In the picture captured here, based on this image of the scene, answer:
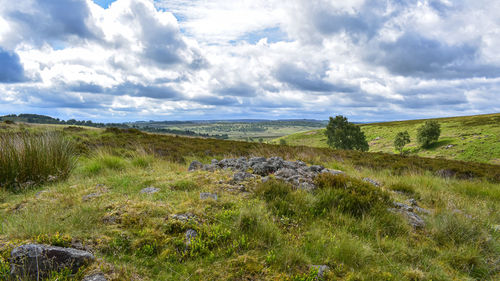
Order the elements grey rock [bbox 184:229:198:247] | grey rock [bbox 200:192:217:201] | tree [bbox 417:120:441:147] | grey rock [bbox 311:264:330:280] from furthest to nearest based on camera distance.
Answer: tree [bbox 417:120:441:147] < grey rock [bbox 200:192:217:201] < grey rock [bbox 184:229:198:247] < grey rock [bbox 311:264:330:280]

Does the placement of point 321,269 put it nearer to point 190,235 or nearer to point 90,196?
point 190,235

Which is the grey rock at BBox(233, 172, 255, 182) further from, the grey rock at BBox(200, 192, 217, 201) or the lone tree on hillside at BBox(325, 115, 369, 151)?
the lone tree on hillside at BBox(325, 115, 369, 151)

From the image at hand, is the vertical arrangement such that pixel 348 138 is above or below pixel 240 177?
below

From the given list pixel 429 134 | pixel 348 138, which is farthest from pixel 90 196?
pixel 429 134

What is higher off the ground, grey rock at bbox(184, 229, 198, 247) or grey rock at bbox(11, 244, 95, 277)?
grey rock at bbox(11, 244, 95, 277)

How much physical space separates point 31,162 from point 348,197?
8700 mm

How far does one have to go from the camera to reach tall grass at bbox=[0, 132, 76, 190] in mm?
6344

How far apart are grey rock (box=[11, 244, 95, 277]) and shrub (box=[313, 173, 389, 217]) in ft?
13.5

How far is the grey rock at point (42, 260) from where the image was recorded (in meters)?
2.64

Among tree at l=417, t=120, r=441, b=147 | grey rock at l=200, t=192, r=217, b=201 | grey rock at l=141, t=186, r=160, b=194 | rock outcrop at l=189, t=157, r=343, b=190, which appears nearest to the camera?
grey rock at l=200, t=192, r=217, b=201

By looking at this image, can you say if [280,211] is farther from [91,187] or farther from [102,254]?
[91,187]

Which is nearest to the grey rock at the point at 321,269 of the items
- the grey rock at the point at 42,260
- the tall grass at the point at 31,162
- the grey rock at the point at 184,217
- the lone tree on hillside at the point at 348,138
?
the grey rock at the point at 184,217

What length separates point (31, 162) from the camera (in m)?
6.71

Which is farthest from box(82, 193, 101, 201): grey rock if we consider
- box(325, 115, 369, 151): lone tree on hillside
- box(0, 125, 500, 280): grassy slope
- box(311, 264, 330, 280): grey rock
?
box(325, 115, 369, 151): lone tree on hillside
